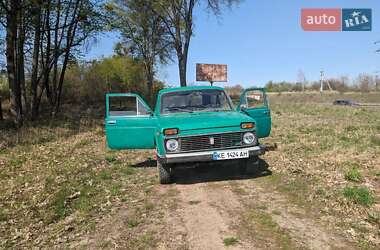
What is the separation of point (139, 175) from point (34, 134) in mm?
7694

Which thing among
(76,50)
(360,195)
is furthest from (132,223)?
(76,50)

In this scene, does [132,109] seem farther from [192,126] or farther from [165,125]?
[192,126]

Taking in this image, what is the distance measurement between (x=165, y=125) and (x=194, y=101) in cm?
152

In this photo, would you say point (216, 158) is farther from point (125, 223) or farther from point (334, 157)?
point (334, 157)

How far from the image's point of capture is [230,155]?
6.52 metres

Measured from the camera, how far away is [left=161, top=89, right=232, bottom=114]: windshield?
7879 millimetres

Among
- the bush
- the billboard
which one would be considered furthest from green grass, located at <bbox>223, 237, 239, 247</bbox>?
the billboard

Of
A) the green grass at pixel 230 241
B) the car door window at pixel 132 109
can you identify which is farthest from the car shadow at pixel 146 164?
the green grass at pixel 230 241

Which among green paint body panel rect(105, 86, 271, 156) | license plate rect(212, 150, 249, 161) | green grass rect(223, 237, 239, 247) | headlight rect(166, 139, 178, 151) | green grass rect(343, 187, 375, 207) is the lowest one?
green grass rect(223, 237, 239, 247)

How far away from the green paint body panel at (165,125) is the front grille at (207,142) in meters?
0.09

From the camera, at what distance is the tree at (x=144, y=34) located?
31891 millimetres

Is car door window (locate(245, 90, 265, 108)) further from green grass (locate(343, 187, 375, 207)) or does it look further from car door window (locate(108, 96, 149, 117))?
green grass (locate(343, 187, 375, 207))

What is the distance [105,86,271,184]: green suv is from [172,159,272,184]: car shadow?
25 cm

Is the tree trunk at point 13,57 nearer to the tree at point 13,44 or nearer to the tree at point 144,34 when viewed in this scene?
the tree at point 13,44
